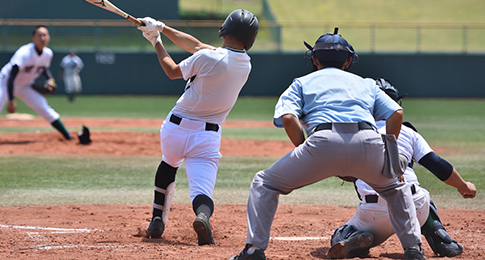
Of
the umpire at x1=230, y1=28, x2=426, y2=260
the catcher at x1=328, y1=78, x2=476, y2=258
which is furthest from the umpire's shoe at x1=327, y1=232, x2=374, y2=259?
the umpire at x1=230, y1=28, x2=426, y2=260

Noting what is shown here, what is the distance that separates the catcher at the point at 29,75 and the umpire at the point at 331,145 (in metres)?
7.86

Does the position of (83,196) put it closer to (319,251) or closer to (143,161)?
(143,161)

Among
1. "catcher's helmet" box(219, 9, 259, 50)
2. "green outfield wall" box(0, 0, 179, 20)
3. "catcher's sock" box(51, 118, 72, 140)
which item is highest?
"green outfield wall" box(0, 0, 179, 20)

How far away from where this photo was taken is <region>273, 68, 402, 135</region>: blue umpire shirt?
319 centimetres

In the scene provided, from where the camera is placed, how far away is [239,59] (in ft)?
13.7

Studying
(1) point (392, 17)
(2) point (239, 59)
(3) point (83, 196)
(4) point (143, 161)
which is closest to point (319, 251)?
(2) point (239, 59)

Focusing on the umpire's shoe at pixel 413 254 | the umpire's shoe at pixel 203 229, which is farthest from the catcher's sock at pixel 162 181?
the umpire's shoe at pixel 413 254

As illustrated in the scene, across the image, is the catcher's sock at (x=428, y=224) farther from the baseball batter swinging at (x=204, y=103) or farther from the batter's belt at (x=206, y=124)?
the batter's belt at (x=206, y=124)

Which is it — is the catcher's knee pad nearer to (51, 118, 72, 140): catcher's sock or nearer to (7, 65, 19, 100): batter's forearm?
(51, 118, 72, 140): catcher's sock

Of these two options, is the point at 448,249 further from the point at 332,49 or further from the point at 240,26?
the point at 240,26

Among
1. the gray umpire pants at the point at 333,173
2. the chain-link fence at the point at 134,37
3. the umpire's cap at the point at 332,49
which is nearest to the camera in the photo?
the gray umpire pants at the point at 333,173

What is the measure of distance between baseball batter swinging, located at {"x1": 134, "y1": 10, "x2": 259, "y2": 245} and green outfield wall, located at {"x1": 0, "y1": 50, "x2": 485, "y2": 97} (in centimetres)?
2298

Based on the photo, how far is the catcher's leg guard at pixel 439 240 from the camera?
3820 millimetres

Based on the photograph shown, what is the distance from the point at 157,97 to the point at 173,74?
24.1 metres
